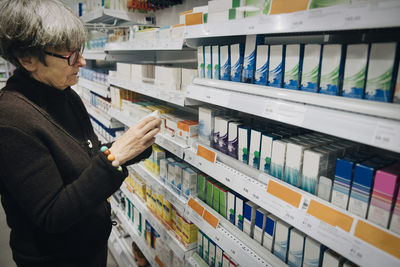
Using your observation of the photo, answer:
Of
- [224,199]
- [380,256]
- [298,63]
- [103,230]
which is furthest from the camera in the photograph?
[224,199]

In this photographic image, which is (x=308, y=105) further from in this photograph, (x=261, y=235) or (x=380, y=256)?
(x=261, y=235)

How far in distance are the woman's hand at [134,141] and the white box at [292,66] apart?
59cm

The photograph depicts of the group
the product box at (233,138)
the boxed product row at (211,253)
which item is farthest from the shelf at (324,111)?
the boxed product row at (211,253)

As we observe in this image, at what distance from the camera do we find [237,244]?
4.00 feet

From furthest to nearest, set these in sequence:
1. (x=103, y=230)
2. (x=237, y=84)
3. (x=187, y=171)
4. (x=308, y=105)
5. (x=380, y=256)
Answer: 1. (x=187, y=171)
2. (x=103, y=230)
3. (x=237, y=84)
4. (x=308, y=105)
5. (x=380, y=256)

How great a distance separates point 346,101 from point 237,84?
1.56 feet

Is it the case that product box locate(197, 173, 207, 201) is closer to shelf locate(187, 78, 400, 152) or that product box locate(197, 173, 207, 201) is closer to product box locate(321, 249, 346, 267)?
shelf locate(187, 78, 400, 152)

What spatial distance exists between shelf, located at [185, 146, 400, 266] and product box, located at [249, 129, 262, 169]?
6 cm

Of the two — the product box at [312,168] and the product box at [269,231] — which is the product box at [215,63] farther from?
the product box at [269,231]

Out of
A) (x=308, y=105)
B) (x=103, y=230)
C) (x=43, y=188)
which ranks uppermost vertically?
(x=308, y=105)

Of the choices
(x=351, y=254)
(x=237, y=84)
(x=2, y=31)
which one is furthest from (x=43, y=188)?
(x=351, y=254)

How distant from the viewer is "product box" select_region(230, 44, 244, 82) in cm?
119

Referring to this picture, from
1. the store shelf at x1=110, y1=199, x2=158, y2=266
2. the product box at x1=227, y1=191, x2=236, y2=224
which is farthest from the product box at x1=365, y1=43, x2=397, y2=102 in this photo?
the store shelf at x1=110, y1=199, x2=158, y2=266

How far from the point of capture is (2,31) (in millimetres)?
938
